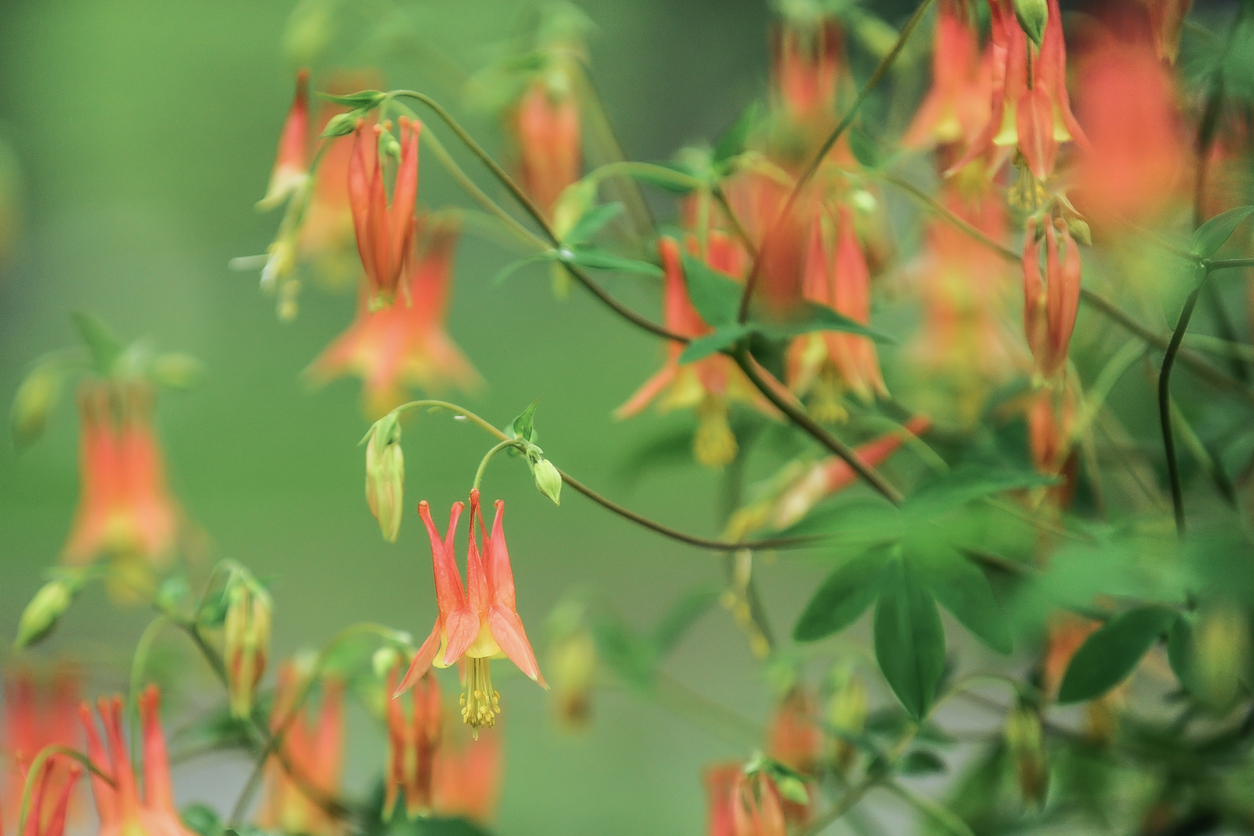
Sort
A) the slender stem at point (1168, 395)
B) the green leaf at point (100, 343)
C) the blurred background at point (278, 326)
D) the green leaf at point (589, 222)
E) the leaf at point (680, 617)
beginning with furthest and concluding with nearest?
the blurred background at point (278, 326)
the leaf at point (680, 617)
the green leaf at point (100, 343)
the green leaf at point (589, 222)
the slender stem at point (1168, 395)

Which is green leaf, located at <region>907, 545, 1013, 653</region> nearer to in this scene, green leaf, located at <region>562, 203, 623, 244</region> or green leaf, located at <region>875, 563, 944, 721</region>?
green leaf, located at <region>875, 563, 944, 721</region>

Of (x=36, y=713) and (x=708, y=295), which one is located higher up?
(x=708, y=295)

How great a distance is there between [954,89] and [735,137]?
0.17 metres

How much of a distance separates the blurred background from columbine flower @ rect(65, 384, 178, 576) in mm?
1478

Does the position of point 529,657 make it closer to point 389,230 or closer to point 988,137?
point 389,230

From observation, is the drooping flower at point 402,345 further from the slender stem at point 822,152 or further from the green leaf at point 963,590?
the green leaf at point 963,590

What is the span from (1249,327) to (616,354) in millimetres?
3052

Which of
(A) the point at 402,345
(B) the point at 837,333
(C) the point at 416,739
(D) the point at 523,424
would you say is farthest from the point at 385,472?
(A) the point at 402,345

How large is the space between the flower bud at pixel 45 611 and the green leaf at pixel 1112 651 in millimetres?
517

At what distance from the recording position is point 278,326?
4.14 meters

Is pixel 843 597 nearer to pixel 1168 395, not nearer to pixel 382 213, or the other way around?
pixel 1168 395

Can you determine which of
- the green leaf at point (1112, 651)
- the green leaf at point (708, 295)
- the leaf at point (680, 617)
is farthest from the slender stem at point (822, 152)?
the leaf at point (680, 617)

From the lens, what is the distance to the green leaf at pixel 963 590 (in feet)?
1.65

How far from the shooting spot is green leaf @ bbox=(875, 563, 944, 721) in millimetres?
504
